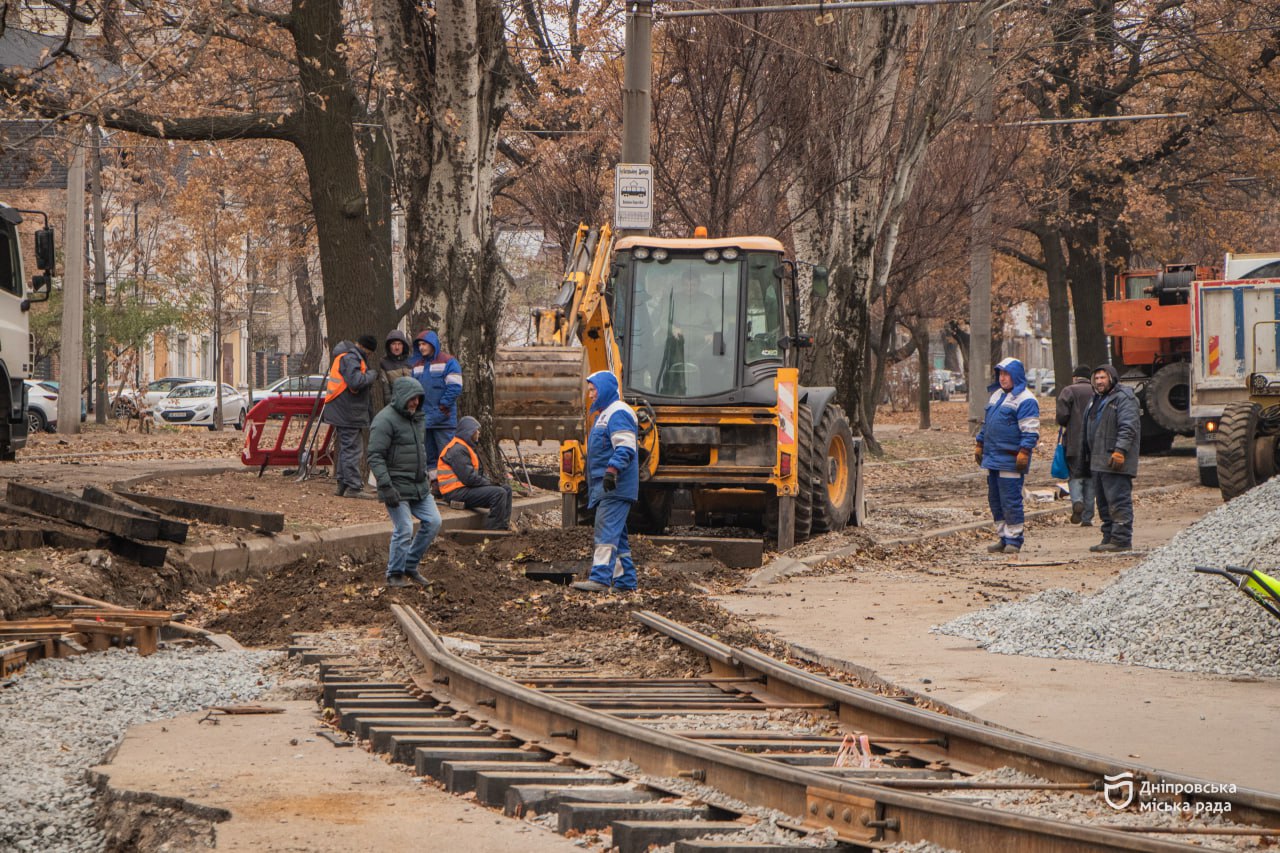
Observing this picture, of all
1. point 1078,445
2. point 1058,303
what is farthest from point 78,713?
point 1058,303

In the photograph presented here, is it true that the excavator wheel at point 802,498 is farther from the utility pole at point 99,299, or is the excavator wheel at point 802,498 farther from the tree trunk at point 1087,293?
the utility pole at point 99,299

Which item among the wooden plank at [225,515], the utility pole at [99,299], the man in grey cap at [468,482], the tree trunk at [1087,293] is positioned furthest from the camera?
the utility pole at [99,299]

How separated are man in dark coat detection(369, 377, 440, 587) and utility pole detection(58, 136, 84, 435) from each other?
2101 centimetres

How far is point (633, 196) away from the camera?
55.4ft

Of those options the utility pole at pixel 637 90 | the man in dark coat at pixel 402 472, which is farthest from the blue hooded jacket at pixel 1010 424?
the man in dark coat at pixel 402 472

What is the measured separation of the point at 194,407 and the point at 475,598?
121 feet

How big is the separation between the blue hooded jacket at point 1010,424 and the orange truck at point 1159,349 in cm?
1596

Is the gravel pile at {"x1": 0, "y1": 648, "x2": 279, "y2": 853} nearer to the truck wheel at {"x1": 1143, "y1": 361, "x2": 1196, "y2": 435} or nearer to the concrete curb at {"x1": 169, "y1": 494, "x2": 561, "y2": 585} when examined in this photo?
the concrete curb at {"x1": 169, "y1": 494, "x2": 561, "y2": 585}

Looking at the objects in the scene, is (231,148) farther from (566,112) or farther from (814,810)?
(814,810)

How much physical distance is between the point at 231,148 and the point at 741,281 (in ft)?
62.0

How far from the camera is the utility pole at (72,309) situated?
31.7 metres

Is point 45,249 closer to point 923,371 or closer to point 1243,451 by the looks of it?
point 1243,451

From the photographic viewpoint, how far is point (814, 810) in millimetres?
5488

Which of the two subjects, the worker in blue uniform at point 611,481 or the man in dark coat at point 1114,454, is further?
the man in dark coat at point 1114,454
